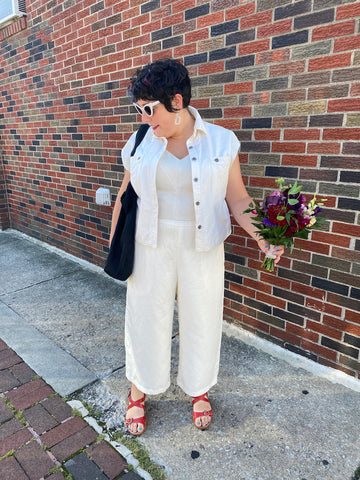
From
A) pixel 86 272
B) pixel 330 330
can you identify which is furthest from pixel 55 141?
pixel 330 330

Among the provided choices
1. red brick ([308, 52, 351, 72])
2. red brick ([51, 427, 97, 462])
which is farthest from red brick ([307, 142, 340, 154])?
red brick ([51, 427, 97, 462])

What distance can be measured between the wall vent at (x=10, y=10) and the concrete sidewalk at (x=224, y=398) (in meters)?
3.49

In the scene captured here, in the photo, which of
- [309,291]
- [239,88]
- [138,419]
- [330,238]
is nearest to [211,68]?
[239,88]

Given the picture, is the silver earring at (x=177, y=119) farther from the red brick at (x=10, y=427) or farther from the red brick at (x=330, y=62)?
the red brick at (x=10, y=427)

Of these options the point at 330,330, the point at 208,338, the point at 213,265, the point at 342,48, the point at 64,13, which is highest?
the point at 64,13

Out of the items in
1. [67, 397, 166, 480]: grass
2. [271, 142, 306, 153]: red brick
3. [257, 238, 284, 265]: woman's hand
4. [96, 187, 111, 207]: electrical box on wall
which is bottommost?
[67, 397, 166, 480]: grass

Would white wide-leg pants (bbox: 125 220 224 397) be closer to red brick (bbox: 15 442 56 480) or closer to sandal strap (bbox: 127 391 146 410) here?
sandal strap (bbox: 127 391 146 410)

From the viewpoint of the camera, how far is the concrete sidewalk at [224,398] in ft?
6.09

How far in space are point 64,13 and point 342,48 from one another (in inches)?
125

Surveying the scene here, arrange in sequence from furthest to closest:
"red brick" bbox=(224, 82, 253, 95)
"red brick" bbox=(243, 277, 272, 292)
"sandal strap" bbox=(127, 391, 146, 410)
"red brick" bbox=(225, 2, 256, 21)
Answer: "red brick" bbox=(243, 277, 272, 292), "red brick" bbox=(224, 82, 253, 95), "red brick" bbox=(225, 2, 256, 21), "sandal strap" bbox=(127, 391, 146, 410)

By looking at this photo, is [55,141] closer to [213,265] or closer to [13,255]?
[13,255]

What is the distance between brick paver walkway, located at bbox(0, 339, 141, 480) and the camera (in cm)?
182

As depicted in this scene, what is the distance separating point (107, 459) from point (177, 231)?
122cm

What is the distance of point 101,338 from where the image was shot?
9.73 feet
